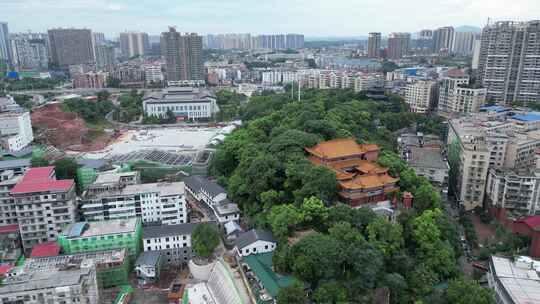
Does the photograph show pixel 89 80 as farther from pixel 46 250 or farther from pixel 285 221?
pixel 285 221

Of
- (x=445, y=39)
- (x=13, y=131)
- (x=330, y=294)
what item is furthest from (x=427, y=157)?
(x=445, y=39)

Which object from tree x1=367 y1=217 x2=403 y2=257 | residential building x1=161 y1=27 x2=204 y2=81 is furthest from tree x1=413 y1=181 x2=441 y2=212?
residential building x1=161 y1=27 x2=204 y2=81

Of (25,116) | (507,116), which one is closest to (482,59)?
(507,116)

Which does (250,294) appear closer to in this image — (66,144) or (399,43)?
(66,144)

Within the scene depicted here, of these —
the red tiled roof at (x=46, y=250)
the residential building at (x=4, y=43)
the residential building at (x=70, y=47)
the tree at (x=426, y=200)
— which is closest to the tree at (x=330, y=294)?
the tree at (x=426, y=200)

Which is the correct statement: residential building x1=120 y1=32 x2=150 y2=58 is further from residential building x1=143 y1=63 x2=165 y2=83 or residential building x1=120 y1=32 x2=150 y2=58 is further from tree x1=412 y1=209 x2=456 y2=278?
tree x1=412 y1=209 x2=456 y2=278

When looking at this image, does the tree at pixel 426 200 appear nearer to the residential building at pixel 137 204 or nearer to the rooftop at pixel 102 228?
the residential building at pixel 137 204
